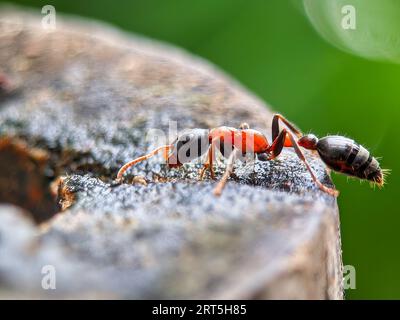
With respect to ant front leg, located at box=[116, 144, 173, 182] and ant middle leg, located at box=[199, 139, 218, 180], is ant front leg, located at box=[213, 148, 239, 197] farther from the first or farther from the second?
ant front leg, located at box=[116, 144, 173, 182]

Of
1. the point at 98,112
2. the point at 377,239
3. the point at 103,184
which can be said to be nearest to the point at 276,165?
the point at 103,184

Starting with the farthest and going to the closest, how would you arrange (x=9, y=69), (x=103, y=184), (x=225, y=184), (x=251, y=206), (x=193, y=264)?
(x=9, y=69)
(x=103, y=184)
(x=225, y=184)
(x=251, y=206)
(x=193, y=264)

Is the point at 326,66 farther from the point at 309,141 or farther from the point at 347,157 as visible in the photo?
the point at 347,157

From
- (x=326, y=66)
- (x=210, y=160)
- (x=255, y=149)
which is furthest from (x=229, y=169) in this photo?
(x=326, y=66)

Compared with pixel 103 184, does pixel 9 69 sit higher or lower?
higher

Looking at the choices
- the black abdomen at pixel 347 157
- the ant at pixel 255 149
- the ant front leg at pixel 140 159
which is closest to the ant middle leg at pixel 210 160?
the ant at pixel 255 149

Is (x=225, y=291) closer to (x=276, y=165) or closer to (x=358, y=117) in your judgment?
(x=276, y=165)

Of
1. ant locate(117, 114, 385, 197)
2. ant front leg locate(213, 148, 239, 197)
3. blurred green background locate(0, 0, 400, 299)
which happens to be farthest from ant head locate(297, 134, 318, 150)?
blurred green background locate(0, 0, 400, 299)
